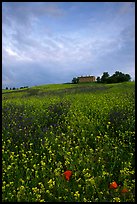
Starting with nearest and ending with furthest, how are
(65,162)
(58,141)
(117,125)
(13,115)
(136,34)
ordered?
1. (136,34)
2. (65,162)
3. (58,141)
4. (117,125)
5. (13,115)

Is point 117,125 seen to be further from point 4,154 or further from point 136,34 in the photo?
point 136,34

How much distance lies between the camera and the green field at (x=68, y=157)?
428cm

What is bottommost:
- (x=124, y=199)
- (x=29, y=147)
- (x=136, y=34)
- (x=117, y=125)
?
(x=124, y=199)

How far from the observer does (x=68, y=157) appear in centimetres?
529

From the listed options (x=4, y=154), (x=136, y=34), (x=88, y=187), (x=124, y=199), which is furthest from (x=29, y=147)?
(x=136, y=34)

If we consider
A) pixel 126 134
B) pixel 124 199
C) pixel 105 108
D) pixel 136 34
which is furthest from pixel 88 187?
pixel 105 108

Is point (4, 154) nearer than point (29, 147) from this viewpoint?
Yes

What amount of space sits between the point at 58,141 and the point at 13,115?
2.47 meters

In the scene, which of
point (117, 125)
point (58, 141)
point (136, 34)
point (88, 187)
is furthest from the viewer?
point (117, 125)

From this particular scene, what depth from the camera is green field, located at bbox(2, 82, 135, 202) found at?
428cm

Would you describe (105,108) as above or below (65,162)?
above

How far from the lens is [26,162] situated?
530cm

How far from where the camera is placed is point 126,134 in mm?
5918

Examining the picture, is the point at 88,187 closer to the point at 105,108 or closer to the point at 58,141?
the point at 58,141
